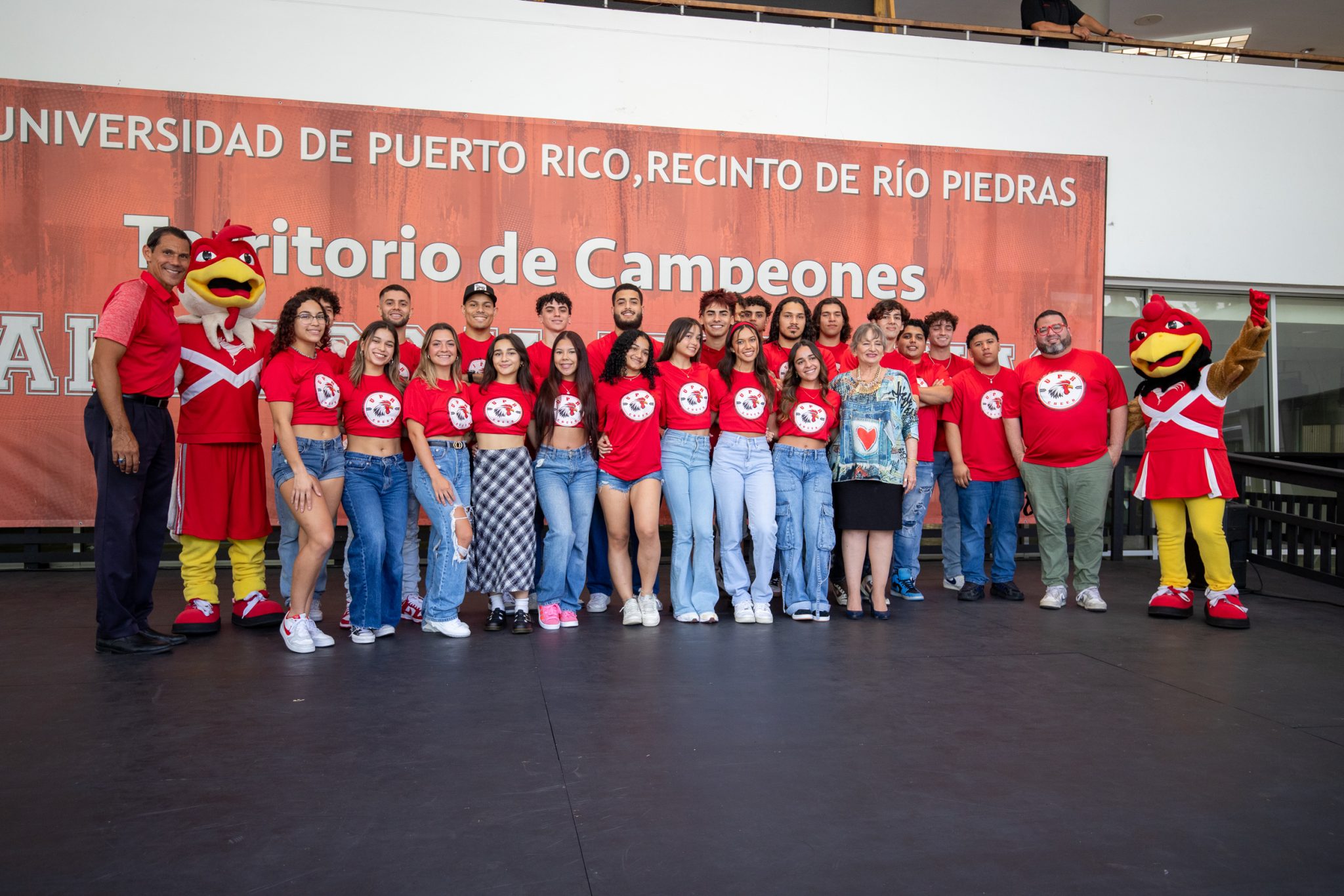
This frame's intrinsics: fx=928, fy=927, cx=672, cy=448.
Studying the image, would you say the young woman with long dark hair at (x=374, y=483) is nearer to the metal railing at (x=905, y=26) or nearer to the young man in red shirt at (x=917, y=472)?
the young man in red shirt at (x=917, y=472)

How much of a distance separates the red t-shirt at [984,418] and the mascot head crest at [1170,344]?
670 millimetres

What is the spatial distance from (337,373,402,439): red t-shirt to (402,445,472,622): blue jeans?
0.21 metres

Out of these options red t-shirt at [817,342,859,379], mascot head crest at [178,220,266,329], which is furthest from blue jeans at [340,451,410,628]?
red t-shirt at [817,342,859,379]

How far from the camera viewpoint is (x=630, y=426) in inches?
169

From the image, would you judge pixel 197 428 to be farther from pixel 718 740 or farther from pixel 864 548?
pixel 864 548

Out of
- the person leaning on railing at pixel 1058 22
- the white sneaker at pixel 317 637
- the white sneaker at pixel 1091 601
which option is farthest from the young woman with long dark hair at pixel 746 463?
the person leaning on railing at pixel 1058 22

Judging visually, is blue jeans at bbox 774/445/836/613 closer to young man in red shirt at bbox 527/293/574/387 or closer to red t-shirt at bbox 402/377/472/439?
young man in red shirt at bbox 527/293/574/387

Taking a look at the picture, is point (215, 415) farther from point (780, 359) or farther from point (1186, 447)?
point (1186, 447)

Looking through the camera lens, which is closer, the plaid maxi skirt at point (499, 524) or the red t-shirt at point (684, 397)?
the plaid maxi skirt at point (499, 524)

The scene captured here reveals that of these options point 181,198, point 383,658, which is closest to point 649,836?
point 383,658

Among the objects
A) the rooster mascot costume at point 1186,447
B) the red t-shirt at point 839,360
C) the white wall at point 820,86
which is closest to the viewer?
the rooster mascot costume at point 1186,447

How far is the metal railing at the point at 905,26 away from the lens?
6605 mm

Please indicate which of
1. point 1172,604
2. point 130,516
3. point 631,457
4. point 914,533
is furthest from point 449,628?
point 1172,604

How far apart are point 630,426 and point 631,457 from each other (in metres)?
0.14
